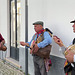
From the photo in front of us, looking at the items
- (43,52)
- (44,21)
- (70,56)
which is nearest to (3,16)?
(44,21)

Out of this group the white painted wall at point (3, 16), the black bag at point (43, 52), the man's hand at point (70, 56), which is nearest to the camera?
the man's hand at point (70, 56)

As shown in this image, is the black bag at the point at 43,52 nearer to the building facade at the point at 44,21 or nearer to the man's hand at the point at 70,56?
the building facade at the point at 44,21

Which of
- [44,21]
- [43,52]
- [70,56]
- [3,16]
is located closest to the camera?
[70,56]

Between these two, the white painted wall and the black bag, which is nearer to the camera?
the black bag

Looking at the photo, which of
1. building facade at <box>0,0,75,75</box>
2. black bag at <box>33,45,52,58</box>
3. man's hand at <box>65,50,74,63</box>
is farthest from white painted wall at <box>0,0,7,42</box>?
man's hand at <box>65,50,74,63</box>

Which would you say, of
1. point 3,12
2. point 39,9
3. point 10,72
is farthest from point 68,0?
point 3,12

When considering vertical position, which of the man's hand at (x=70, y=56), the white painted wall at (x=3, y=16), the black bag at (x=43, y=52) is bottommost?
the black bag at (x=43, y=52)

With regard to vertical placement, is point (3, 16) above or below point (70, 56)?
above

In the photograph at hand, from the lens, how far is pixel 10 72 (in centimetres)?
516

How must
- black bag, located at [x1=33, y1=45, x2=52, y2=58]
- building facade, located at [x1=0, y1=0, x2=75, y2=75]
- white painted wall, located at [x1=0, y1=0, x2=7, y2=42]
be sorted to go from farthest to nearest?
white painted wall, located at [x1=0, y1=0, x2=7, y2=42] → building facade, located at [x1=0, y1=0, x2=75, y2=75] → black bag, located at [x1=33, y1=45, x2=52, y2=58]

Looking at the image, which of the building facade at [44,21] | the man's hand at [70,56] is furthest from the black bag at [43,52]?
the man's hand at [70,56]

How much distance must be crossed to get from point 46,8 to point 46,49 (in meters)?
1.38

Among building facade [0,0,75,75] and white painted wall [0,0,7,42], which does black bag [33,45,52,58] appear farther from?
white painted wall [0,0,7,42]

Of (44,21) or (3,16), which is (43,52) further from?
(3,16)
